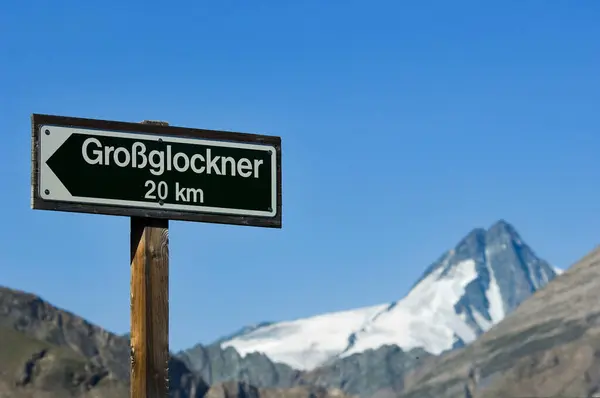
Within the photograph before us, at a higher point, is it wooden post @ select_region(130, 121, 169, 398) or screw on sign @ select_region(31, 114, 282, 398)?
screw on sign @ select_region(31, 114, 282, 398)

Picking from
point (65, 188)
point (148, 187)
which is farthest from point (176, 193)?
point (65, 188)

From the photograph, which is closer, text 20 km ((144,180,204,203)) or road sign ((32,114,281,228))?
road sign ((32,114,281,228))

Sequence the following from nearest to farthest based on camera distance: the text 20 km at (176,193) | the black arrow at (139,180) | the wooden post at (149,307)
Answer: the wooden post at (149,307) → the black arrow at (139,180) → the text 20 km at (176,193)

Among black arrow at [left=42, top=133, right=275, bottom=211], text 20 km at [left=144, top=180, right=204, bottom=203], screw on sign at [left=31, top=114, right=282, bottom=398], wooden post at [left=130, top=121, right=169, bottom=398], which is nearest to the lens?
wooden post at [left=130, top=121, right=169, bottom=398]

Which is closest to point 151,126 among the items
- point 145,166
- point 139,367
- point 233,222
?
point 145,166

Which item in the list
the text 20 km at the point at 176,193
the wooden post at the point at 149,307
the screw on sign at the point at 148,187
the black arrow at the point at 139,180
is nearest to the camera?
the wooden post at the point at 149,307

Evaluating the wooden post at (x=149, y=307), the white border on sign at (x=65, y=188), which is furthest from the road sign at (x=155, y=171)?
the wooden post at (x=149, y=307)

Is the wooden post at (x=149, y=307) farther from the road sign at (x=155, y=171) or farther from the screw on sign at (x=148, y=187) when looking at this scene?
the road sign at (x=155, y=171)

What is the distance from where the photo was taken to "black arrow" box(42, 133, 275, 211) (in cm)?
938

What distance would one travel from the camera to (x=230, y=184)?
9.84 meters

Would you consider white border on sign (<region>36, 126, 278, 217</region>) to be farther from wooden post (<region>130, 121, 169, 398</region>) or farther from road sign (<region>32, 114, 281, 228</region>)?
wooden post (<region>130, 121, 169, 398</region>)

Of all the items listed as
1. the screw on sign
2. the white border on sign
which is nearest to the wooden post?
the screw on sign

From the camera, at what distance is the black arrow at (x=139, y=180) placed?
9.38 metres

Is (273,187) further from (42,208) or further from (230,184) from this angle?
(42,208)
